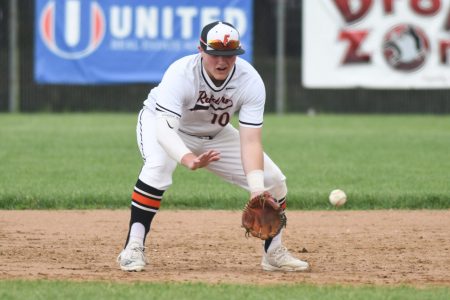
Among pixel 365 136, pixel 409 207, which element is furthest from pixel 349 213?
pixel 365 136

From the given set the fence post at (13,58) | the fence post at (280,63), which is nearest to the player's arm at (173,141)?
the fence post at (13,58)

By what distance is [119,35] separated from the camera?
2056cm

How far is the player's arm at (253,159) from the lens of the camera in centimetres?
613

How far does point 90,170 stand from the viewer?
1180 centimetres

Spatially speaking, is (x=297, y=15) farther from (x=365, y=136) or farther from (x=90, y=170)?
(x=90, y=170)

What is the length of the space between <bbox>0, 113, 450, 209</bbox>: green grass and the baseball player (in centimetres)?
317

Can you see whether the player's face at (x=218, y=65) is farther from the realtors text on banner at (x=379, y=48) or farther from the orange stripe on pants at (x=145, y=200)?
the realtors text on banner at (x=379, y=48)

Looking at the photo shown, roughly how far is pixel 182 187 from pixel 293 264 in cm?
418

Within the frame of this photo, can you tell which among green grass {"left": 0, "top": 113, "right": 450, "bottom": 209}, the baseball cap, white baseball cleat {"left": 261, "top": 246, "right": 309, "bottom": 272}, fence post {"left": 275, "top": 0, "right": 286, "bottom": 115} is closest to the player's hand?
the baseball cap

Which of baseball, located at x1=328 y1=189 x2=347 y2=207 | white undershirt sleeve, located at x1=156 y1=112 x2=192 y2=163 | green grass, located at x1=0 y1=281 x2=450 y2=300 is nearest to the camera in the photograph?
green grass, located at x1=0 y1=281 x2=450 y2=300

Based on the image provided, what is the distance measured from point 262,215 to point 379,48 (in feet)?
49.0

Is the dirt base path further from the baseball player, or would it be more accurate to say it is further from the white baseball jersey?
the white baseball jersey

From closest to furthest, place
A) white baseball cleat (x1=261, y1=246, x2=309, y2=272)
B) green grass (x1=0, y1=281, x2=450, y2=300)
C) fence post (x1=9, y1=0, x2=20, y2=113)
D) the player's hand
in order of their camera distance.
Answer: green grass (x1=0, y1=281, x2=450, y2=300) → the player's hand → white baseball cleat (x1=261, y1=246, x2=309, y2=272) → fence post (x1=9, y1=0, x2=20, y2=113)

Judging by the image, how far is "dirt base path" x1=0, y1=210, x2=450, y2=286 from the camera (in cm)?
617
